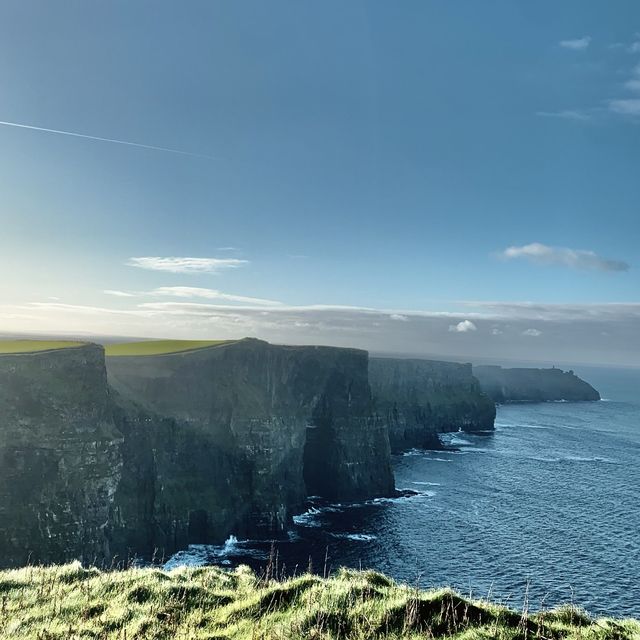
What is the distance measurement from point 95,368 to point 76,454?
8899 millimetres

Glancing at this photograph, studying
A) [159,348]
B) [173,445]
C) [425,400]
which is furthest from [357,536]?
[425,400]

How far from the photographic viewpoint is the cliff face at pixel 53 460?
4556 centimetres

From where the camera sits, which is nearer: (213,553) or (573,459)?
(213,553)

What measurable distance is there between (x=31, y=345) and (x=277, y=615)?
170ft

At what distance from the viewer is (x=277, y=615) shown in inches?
526

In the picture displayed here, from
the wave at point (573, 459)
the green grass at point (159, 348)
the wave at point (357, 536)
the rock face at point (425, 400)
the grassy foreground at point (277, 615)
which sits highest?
the green grass at point (159, 348)

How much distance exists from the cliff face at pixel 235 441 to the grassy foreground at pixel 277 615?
41.6 m

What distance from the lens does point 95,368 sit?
2125 inches

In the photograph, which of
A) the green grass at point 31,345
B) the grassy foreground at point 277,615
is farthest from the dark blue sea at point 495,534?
the green grass at point 31,345

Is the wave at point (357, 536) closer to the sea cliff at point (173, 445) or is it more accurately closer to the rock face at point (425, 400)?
the sea cliff at point (173, 445)

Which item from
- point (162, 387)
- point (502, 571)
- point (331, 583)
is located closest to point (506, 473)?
point (502, 571)

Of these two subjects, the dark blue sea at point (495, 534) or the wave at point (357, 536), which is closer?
the dark blue sea at point (495, 534)

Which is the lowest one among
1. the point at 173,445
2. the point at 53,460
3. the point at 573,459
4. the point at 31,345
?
the point at 573,459

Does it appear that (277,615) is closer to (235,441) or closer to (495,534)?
(235,441)
